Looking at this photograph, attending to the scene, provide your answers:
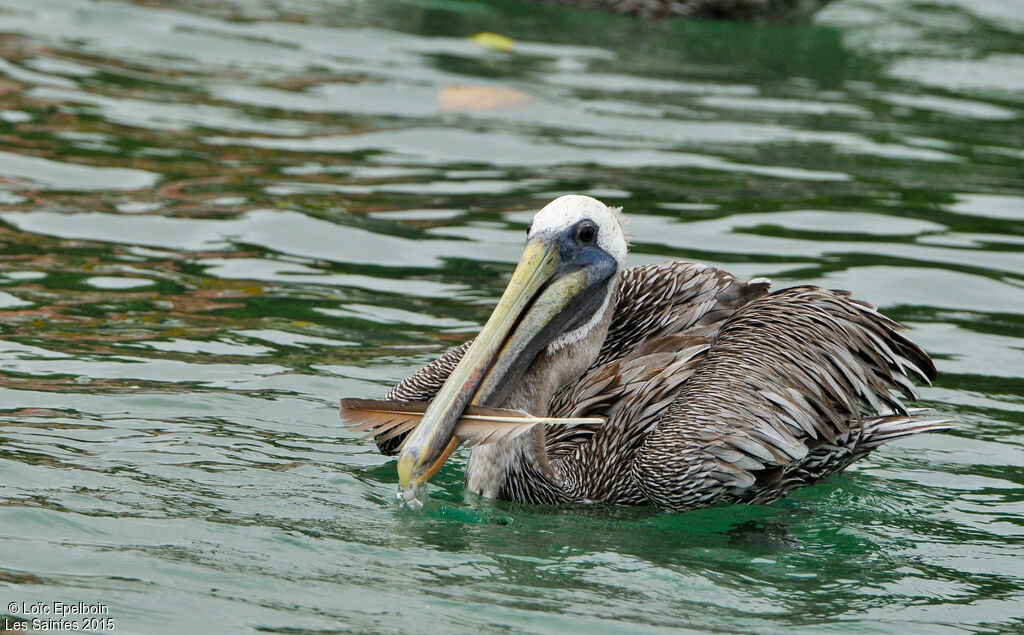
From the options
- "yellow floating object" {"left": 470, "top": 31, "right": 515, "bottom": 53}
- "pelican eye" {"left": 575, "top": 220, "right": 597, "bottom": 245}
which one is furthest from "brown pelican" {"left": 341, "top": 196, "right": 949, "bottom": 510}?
"yellow floating object" {"left": 470, "top": 31, "right": 515, "bottom": 53}

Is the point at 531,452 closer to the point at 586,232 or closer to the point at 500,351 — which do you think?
the point at 500,351

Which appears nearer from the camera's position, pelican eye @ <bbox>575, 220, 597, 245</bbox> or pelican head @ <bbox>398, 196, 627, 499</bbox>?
pelican head @ <bbox>398, 196, 627, 499</bbox>

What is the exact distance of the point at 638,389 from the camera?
221 inches

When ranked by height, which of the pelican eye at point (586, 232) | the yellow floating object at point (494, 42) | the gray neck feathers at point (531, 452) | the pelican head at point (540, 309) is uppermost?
the yellow floating object at point (494, 42)

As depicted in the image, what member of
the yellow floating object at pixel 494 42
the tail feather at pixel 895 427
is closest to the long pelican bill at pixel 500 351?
the tail feather at pixel 895 427

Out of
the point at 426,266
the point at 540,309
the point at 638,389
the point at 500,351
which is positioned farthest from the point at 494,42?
the point at 500,351

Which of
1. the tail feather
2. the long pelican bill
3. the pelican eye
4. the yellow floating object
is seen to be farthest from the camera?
the yellow floating object

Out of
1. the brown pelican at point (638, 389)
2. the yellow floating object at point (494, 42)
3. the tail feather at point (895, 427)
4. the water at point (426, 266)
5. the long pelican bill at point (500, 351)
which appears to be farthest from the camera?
the yellow floating object at point (494, 42)

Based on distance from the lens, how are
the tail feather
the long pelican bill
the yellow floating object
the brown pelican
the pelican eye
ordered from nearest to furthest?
the long pelican bill, the brown pelican, the pelican eye, the tail feather, the yellow floating object

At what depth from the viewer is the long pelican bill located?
15.9 feet

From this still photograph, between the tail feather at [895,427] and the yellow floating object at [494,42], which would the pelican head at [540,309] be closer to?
the tail feather at [895,427]

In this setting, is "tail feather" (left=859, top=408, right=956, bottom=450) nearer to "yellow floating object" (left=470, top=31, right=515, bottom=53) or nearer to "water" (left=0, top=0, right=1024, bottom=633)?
"water" (left=0, top=0, right=1024, bottom=633)

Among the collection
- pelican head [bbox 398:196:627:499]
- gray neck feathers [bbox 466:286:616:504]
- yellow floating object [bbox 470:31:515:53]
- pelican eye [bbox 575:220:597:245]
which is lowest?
gray neck feathers [bbox 466:286:616:504]

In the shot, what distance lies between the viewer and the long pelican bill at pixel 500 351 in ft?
15.9
